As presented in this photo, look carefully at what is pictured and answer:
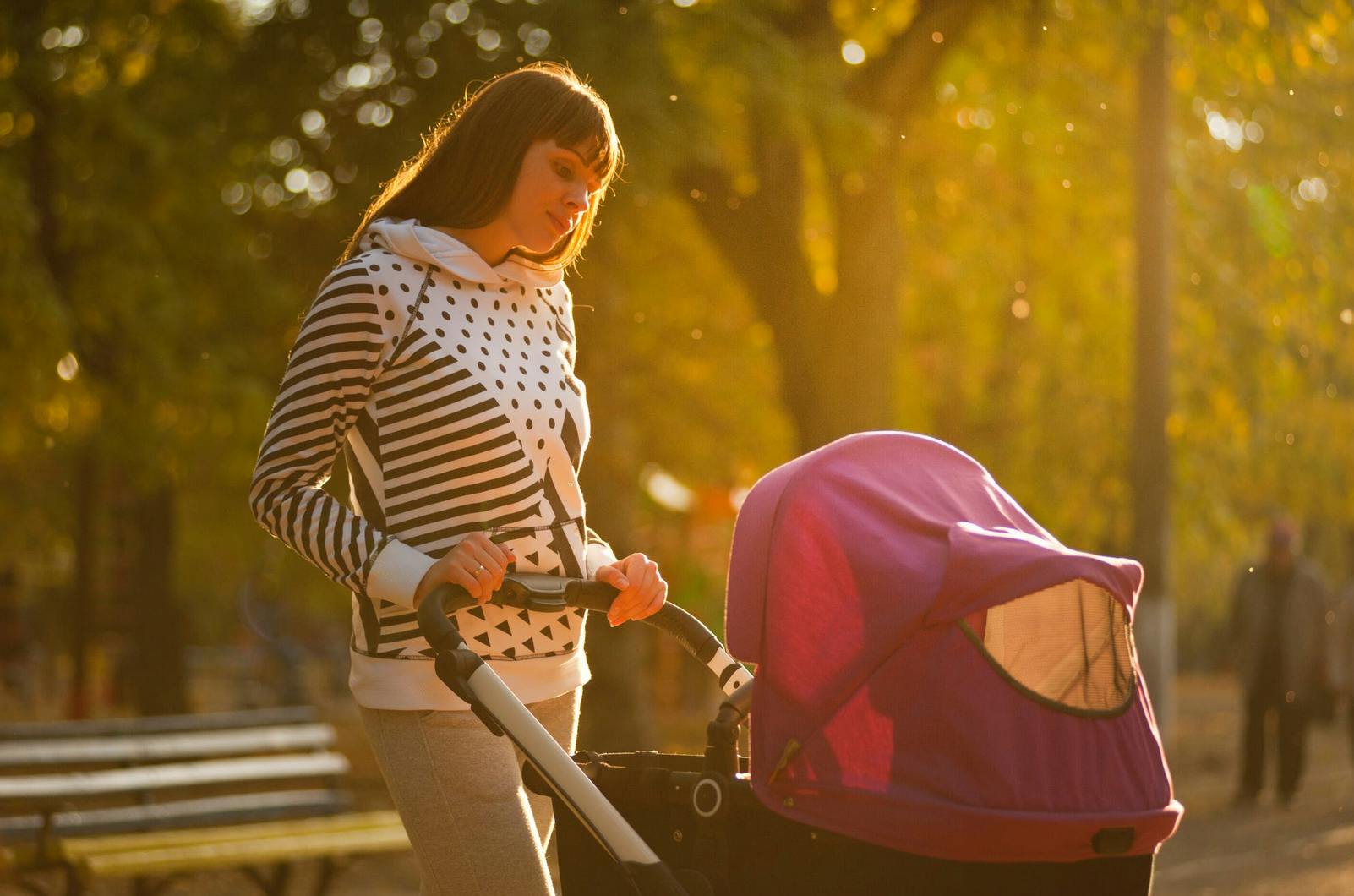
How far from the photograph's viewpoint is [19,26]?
1129 cm

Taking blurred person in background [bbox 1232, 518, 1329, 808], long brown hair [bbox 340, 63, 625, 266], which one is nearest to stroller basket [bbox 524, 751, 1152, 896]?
long brown hair [bbox 340, 63, 625, 266]

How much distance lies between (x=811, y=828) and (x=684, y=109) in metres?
6.64

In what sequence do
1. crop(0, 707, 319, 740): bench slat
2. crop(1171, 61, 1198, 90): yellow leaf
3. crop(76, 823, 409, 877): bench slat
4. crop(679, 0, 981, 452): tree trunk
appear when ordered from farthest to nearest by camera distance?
crop(1171, 61, 1198, 90): yellow leaf < crop(679, 0, 981, 452): tree trunk < crop(0, 707, 319, 740): bench slat < crop(76, 823, 409, 877): bench slat

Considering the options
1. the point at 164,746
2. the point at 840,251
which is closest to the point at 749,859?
the point at 164,746

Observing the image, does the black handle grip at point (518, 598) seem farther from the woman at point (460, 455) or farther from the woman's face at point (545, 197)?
the woman's face at point (545, 197)

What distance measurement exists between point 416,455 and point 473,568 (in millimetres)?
268

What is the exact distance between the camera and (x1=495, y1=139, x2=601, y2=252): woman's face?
3033 millimetres

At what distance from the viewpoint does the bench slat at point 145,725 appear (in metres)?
7.85

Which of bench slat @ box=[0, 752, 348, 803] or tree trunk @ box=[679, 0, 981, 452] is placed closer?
bench slat @ box=[0, 752, 348, 803]

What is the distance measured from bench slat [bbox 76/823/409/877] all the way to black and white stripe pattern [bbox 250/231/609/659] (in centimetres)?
390

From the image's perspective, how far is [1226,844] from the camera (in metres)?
11.8

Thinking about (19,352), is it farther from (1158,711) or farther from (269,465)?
(269,465)

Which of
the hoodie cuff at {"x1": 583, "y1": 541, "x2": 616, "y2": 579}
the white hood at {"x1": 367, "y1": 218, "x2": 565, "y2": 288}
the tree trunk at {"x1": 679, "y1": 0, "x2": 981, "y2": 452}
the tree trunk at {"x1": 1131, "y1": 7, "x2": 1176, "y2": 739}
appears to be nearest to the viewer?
the white hood at {"x1": 367, "y1": 218, "x2": 565, "y2": 288}

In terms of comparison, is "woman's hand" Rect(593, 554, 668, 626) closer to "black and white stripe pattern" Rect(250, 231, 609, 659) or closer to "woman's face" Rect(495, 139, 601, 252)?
"black and white stripe pattern" Rect(250, 231, 609, 659)
